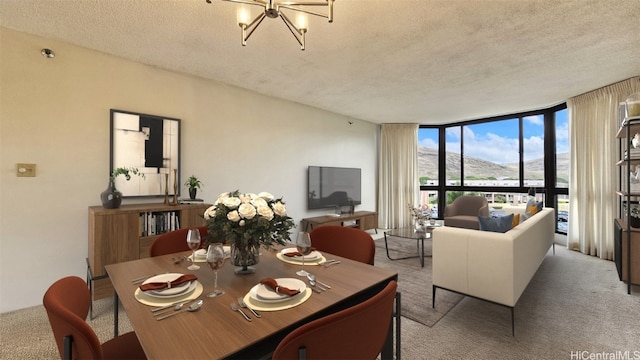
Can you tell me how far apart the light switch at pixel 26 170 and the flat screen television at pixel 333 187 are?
3341 millimetres

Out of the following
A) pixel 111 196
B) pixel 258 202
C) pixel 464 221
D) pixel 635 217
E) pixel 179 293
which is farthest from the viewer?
pixel 464 221

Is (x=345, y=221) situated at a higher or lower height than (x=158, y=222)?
lower

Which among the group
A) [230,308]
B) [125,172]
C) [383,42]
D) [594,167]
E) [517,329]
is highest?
[383,42]

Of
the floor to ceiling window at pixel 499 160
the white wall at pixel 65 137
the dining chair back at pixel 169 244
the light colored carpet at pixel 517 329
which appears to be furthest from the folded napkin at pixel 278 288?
the floor to ceiling window at pixel 499 160

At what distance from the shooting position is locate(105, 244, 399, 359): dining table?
837 millimetres

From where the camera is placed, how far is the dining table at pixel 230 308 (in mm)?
837

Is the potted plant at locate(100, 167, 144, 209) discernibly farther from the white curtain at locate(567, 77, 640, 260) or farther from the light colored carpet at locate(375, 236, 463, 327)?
the white curtain at locate(567, 77, 640, 260)

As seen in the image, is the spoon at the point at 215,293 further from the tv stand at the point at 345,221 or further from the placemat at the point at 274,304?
the tv stand at the point at 345,221

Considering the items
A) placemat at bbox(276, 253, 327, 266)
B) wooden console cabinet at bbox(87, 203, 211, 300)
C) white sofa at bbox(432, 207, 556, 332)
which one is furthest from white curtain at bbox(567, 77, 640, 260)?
wooden console cabinet at bbox(87, 203, 211, 300)

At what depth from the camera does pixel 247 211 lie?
1.31 metres

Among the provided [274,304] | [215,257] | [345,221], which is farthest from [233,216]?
[345,221]

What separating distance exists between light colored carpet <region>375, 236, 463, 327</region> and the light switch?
3524 millimetres

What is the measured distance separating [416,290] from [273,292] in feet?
7.29

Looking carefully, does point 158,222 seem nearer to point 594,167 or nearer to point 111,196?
point 111,196
